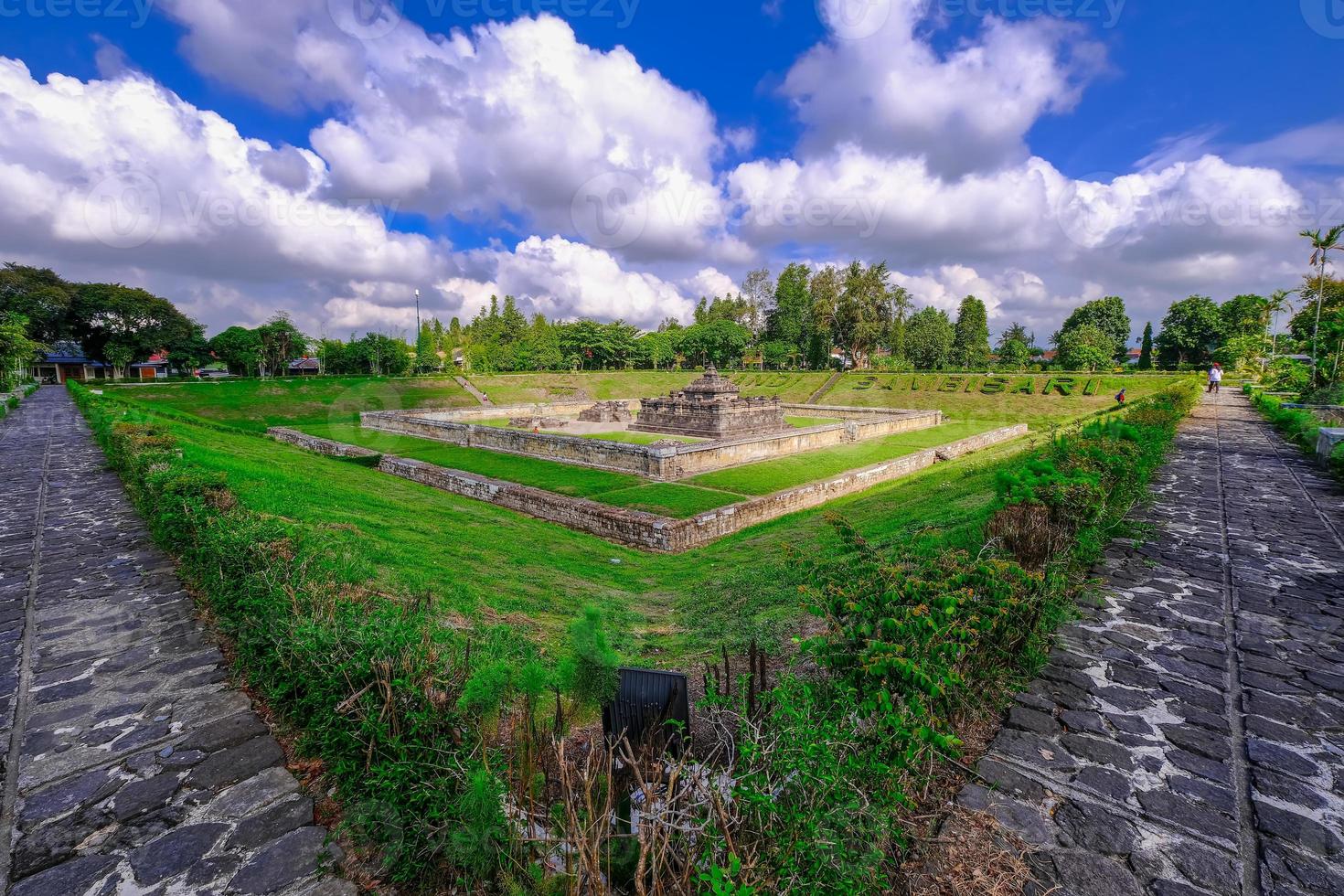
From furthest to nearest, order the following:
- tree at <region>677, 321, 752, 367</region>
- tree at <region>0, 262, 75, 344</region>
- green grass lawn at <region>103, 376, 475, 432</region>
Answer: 1. tree at <region>677, 321, 752, 367</region>
2. tree at <region>0, 262, 75, 344</region>
3. green grass lawn at <region>103, 376, 475, 432</region>

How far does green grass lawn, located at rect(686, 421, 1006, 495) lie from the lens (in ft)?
43.0

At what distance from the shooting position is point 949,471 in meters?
13.2

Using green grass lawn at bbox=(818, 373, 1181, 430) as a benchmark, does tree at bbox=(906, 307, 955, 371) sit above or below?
above

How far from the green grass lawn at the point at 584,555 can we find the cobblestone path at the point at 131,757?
1334mm

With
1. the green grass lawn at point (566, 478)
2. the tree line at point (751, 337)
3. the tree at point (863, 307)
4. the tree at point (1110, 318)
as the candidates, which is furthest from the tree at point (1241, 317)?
the green grass lawn at point (566, 478)

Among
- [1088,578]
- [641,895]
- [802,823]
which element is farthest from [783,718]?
[1088,578]

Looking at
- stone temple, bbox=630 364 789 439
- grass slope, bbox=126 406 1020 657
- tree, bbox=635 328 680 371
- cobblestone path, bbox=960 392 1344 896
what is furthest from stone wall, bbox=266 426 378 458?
tree, bbox=635 328 680 371

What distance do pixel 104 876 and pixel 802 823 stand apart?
254cm

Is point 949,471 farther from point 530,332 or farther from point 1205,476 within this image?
point 530,332

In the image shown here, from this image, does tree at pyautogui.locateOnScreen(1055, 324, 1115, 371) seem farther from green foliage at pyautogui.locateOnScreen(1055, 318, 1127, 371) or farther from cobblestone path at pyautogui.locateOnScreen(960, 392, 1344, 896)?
cobblestone path at pyautogui.locateOnScreen(960, 392, 1344, 896)

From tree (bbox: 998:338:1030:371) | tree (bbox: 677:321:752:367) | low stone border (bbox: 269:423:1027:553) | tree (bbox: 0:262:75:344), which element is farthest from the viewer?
tree (bbox: 677:321:752:367)

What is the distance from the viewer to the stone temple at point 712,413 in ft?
69.6

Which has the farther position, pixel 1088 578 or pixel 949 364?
pixel 949 364

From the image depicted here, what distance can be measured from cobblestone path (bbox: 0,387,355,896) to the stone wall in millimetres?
12144
